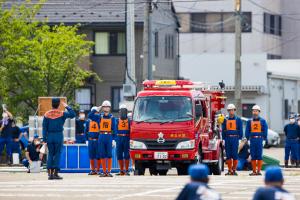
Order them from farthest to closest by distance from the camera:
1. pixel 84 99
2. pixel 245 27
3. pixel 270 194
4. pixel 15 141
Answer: pixel 245 27 < pixel 84 99 < pixel 15 141 < pixel 270 194

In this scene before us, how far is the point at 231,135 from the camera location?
30.7 meters

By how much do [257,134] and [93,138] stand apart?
4.48 m

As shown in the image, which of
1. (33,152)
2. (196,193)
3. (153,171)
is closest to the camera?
(196,193)

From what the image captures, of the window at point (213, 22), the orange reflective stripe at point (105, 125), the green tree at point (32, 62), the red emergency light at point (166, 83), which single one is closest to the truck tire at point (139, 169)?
the orange reflective stripe at point (105, 125)

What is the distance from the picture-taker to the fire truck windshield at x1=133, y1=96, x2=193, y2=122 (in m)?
29.5

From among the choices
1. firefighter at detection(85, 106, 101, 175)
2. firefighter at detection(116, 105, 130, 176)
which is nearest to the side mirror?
firefighter at detection(116, 105, 130, 176)

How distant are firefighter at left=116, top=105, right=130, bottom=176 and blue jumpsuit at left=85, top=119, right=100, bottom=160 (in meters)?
0.84

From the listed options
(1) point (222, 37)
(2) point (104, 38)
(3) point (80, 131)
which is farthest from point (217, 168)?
(1) point (222, 37)

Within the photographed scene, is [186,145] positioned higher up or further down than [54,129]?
further down

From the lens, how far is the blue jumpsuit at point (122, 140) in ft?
99.9

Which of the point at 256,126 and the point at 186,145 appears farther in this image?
the point at 256,126

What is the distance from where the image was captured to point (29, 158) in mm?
34188

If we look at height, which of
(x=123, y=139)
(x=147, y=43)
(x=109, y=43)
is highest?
(x=109, y=43)

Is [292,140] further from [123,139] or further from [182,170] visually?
[123,139]
